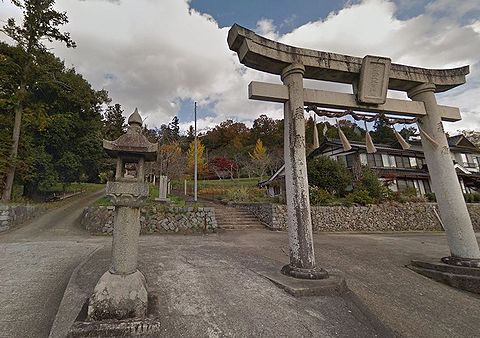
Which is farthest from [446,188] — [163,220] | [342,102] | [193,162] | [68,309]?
[193,162]

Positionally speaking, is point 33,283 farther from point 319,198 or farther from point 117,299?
point 319,198

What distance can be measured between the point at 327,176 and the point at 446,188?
10.8m

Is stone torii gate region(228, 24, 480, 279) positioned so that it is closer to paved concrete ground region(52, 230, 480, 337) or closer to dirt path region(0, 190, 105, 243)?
paved concrete ground region(52, 230, 480, 337)

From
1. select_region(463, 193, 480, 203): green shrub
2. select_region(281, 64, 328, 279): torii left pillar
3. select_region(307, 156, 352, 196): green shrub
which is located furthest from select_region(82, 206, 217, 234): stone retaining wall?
select_region(463, 193, 480, 203): green shrub

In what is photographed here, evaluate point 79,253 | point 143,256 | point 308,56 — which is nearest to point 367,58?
point 308,56

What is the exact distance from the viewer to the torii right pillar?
497cm

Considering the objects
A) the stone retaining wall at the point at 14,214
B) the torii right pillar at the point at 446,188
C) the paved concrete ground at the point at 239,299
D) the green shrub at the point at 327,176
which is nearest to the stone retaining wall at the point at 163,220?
the stone retaining wall at the point at 14,214

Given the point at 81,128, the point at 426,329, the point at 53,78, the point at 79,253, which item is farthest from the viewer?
the point at 81,128

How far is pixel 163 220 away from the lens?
11688 mm

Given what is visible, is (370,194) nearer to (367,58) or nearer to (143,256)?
(367,58)

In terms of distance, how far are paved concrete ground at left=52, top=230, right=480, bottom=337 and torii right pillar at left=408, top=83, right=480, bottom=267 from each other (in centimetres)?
101

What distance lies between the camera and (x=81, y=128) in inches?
669

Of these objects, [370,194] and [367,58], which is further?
[370,194]

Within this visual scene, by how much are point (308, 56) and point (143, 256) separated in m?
6.24
